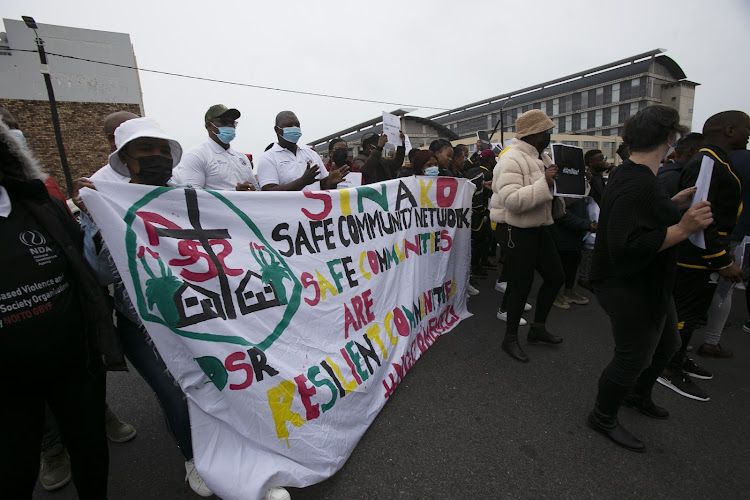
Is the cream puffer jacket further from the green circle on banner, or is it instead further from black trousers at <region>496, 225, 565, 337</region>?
the green circle on banner

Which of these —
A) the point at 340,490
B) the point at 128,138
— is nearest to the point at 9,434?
the point at 128,138

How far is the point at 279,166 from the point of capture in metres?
3.59

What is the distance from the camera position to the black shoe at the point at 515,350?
3.12 metres

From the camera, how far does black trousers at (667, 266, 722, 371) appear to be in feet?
8.81

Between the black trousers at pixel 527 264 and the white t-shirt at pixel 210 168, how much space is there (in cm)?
242

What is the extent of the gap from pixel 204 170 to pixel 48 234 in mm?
1820

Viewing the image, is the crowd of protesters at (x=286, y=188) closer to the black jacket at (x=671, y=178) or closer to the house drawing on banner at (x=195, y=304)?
the black jacket at (x=671, y=178)

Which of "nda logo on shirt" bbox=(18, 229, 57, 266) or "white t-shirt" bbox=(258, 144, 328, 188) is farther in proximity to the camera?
"white t-shirt" bbox=(258, 144, 328, 188)

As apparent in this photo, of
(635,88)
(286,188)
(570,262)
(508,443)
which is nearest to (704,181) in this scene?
(508,443)

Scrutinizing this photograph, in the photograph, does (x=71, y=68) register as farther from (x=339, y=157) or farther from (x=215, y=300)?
(x=215, y=300)

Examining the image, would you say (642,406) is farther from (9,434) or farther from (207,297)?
(9,434)

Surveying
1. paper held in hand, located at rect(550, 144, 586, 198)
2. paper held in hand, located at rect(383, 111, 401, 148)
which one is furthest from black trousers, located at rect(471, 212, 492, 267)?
paper held in hand, located at rect(550, 144, 586, 198)

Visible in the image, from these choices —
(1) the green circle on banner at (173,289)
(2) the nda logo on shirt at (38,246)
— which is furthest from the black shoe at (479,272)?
(2) the nda logo on shirt at (38,246)

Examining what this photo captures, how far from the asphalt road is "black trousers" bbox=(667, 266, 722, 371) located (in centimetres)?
43
